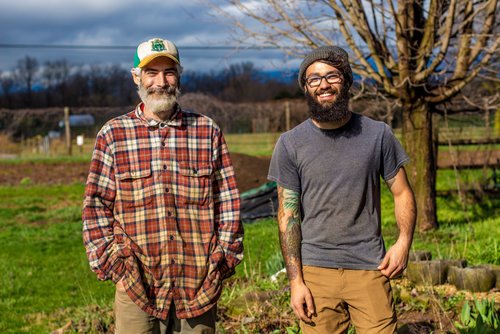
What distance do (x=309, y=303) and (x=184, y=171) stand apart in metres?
0.81

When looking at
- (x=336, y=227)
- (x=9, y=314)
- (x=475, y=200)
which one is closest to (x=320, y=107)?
(x=336, y=227)

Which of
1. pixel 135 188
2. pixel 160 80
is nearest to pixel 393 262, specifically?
pixel 135 188

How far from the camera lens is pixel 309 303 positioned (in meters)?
2.96

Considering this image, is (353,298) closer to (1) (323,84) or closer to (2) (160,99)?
(1) (323,84)

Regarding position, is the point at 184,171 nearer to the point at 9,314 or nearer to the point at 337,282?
the point at 337,282

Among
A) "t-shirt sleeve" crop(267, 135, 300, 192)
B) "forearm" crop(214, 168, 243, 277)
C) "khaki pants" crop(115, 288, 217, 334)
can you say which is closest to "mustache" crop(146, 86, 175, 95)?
"forearm" crop(214, 168, 243, 277)

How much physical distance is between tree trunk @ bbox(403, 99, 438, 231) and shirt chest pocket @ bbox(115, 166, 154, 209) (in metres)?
5.85

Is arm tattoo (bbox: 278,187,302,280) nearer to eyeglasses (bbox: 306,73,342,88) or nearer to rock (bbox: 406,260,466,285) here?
eyeglasses (bbox: 306,73,342,88)

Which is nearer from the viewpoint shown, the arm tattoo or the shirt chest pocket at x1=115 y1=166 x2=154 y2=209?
the arm tattoo

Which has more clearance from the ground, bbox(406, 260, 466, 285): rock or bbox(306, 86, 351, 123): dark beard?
bbox(306, 86, 351, 123): dark beard

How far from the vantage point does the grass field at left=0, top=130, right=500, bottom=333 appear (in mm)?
5785

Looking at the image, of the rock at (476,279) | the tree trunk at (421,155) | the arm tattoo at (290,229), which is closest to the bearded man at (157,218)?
the arm tattoo at (290,229)

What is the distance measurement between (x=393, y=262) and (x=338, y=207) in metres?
0.33

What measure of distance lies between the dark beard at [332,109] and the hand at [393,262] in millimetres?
611
